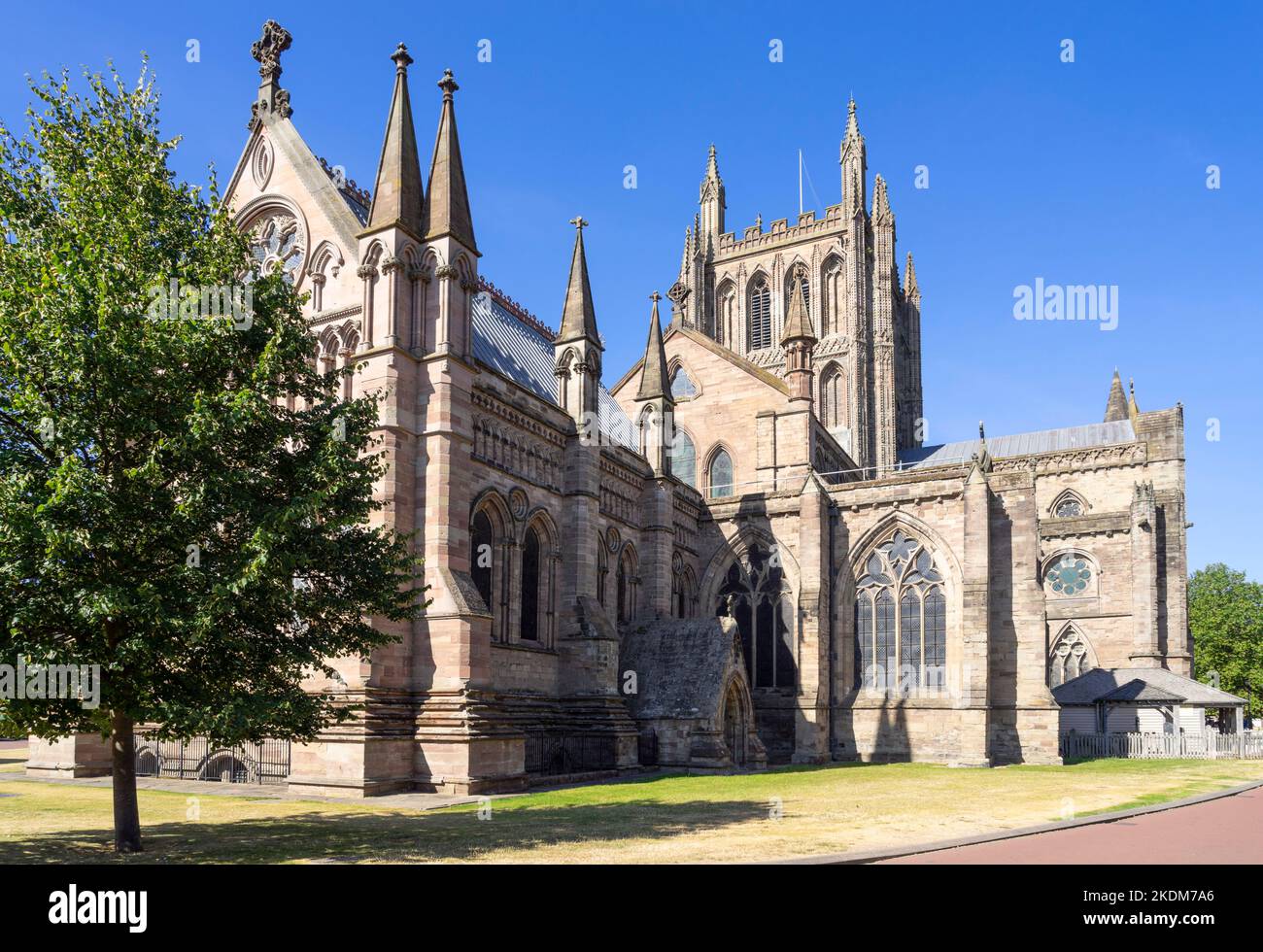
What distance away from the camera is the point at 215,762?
23.0 m

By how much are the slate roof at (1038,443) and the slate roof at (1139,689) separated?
1753 centimetres

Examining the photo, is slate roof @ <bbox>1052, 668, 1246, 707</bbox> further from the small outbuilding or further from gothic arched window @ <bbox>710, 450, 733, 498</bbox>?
gothic arched window @ <bbox>710, 450, 733, 498</bbox>

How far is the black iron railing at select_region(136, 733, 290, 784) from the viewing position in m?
22.3

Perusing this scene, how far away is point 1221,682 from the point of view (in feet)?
229

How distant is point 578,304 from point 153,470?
20.7m

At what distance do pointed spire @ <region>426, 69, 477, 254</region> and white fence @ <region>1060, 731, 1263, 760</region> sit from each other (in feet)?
100

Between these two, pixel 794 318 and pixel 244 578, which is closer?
pixel 244 578

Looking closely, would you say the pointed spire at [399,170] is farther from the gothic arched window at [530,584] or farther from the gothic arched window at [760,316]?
the gothic arched window at [760,316]

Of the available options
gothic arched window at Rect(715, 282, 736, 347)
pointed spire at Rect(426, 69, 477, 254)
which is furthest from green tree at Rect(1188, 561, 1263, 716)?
pointed spire at Rect(426, 69, 477, 254)

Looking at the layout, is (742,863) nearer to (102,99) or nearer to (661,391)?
(102,99)

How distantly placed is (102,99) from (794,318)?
31511 millimetres

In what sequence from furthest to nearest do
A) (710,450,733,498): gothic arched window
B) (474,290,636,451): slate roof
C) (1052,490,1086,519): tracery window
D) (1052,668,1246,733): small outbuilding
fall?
(1052,490,1086,519): tracery window → (710,450,733,498): gothic arched window → (1052,668,1246,733): small outbuilding → (474,290,636,451): slate roof

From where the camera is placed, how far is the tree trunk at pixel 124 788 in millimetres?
12539
